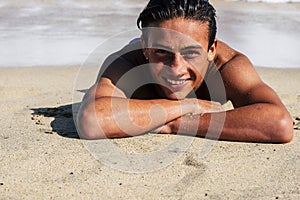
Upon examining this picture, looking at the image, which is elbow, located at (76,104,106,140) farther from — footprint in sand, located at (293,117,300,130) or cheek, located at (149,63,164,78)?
footprint in sand, located at (293,117,300,130)

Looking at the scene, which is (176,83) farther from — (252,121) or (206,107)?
(252,121)

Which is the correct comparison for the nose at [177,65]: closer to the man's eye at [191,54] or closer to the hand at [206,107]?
the man's eye at [191,54]

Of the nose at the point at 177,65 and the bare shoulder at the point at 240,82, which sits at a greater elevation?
the nose at the point at 177,65

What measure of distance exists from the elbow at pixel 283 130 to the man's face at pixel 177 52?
0.60 m

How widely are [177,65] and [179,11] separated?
32 cm

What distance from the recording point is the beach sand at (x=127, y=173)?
2.65 meters

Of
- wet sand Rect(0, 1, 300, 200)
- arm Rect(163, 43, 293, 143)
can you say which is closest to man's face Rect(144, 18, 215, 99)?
arm Rect(163, 43, 293, 143)

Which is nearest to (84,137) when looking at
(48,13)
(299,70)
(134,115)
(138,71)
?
(134,115)

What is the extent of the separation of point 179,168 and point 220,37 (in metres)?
4.86

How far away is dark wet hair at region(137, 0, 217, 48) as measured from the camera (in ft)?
11.2

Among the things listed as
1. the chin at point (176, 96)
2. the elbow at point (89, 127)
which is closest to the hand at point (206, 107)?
the chin at point (176, 96)

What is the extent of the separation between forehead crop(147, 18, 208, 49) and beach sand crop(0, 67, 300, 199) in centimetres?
58

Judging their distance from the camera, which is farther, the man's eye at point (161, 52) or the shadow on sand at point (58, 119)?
the shadow on sand at point (58, 119)

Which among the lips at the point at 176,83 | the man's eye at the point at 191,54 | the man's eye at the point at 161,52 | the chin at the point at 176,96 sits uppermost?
the man's eye at the point at 161,52
